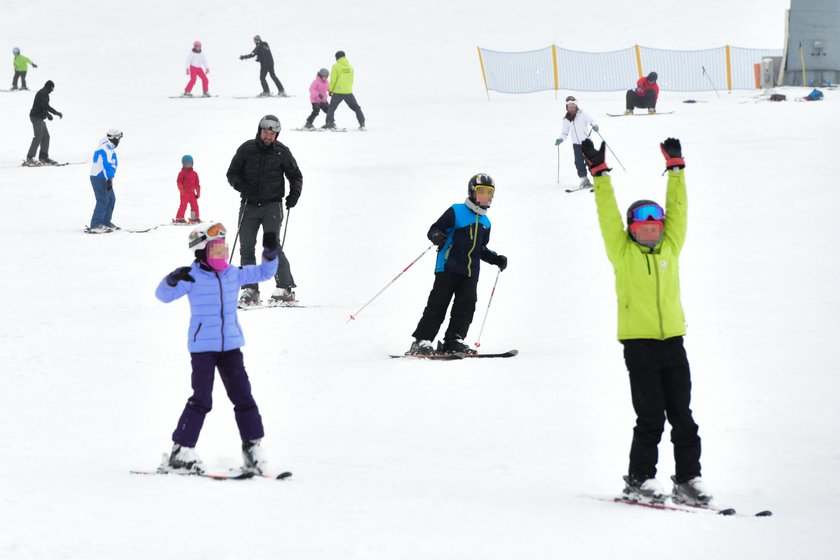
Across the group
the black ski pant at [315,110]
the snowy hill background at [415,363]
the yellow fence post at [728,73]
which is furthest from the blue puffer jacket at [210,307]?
the yellow fence post at [728,73]

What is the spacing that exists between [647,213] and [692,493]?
4.20ft

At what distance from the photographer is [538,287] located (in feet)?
Result: 40.1

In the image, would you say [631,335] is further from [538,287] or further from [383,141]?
[383,141]

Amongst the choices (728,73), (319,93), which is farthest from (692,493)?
(728,73)

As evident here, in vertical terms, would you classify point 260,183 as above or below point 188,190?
above

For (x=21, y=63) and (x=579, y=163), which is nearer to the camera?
(x=579, y=163)

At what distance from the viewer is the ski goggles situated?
5.58m

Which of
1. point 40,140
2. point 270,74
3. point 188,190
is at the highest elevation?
point 270,74

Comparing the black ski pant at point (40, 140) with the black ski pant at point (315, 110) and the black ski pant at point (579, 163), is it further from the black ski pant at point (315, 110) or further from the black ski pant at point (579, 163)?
the black ski pant at point (579, 163)

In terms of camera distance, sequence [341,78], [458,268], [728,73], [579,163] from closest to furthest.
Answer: [458,268]
[579,163]
[341,78]
[728,73]

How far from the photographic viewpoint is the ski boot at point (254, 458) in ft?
19.2

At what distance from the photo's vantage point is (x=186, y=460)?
5883mm

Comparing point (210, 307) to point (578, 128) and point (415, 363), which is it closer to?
point (415, 363)

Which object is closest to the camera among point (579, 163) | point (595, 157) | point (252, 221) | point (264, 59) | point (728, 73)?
point (595, 157)
